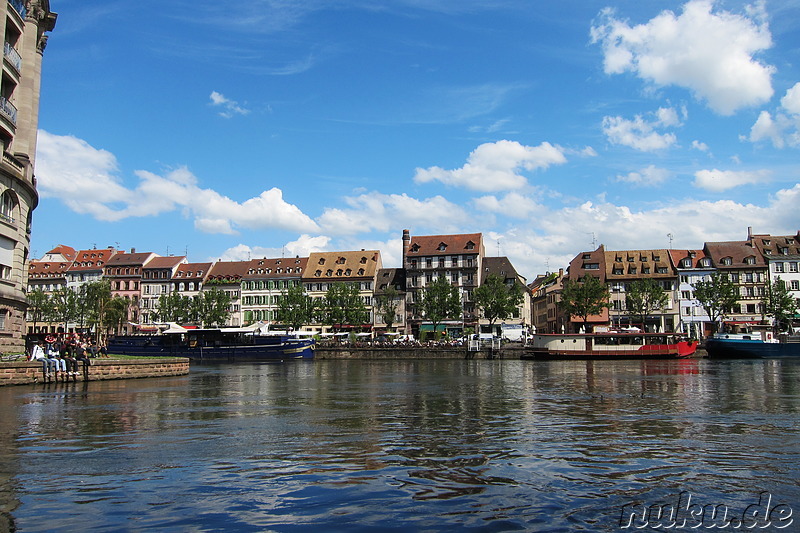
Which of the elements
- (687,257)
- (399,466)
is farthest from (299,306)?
(399,466)

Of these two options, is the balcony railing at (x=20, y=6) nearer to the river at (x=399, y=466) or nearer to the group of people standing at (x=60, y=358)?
the group of people standing at (x=60, y=358)

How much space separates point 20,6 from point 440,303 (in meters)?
81.9

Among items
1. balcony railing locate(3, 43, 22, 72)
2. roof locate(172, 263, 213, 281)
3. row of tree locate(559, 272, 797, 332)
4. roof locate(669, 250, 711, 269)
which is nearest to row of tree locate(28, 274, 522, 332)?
roof locate(172, 263, 213, 281)

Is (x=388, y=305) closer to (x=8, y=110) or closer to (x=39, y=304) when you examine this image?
(x=39, y=304)

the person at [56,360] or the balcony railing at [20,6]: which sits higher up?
the balcony railing at [20,6]

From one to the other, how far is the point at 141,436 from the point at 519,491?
10870 mm

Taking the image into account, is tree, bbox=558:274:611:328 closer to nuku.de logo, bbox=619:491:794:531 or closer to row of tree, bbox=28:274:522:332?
row of tree, bbox=28:274:522:332

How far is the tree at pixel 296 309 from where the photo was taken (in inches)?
4850

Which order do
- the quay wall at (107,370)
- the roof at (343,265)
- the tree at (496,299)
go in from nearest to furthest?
the quay wall at (107,370)
the tree at (496,299)
the roof at (343,265)

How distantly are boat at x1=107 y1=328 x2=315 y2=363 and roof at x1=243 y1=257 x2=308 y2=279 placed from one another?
164 ft

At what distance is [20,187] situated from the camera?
44688mm

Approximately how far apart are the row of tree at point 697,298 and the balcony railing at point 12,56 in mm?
83988

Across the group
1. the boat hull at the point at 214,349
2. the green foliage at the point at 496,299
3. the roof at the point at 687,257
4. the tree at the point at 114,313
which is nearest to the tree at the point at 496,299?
the green foliage at the point at 496,299

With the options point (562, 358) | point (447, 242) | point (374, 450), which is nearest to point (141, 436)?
point (374, 450)
